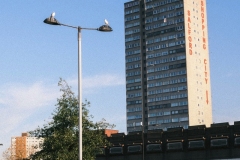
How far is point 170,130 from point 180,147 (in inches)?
181

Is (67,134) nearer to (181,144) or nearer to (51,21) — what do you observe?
(51,21)

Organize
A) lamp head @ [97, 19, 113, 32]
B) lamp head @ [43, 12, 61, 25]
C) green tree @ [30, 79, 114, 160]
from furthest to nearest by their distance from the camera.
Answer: green tree @ [30, 79, 114, 160], lamp head @ [97, 19, 113, 32], lamp head @ [43, 12, 61, 25]

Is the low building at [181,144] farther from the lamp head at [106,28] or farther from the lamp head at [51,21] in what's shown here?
the lamp head at [51,21]

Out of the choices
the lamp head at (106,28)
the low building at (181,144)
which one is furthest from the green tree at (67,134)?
the low building at (181,144)

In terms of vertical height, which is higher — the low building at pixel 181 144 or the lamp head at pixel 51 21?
the lamp head at pixel 51 21

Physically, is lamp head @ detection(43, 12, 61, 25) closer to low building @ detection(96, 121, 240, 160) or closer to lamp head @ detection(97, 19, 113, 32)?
lamp head @ detection(97, 19, 113, 32)

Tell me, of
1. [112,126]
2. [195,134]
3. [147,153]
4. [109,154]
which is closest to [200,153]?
[195,134]

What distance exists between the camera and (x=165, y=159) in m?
96.4

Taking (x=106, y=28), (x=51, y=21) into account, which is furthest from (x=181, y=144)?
(x=51, y=21)

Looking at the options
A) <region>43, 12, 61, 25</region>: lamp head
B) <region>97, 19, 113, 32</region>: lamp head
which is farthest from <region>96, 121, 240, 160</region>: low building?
<region>43, 12, 61, 25</region>: lamp head

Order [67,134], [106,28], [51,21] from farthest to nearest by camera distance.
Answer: [67,134]
[106,28]
[51,21]

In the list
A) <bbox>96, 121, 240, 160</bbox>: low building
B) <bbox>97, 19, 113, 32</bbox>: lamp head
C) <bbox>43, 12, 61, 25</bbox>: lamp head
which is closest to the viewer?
<bbox>43, 12, 61, 25</bbox>: lamp head

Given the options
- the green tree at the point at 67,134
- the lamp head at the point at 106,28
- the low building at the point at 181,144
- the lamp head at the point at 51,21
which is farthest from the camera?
the low building at the point at 181,144

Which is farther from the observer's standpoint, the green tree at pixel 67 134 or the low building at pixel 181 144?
the low building at pixel 181 144
